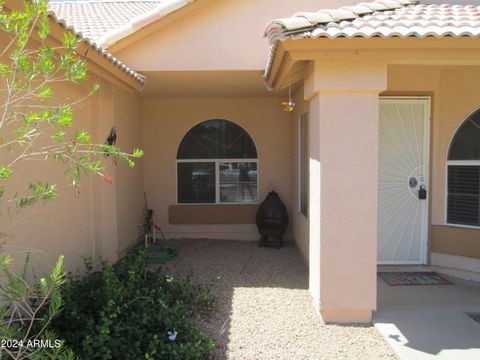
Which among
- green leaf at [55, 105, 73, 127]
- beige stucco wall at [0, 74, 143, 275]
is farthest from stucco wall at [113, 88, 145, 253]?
green leaf at [55, 105, 73, 127]

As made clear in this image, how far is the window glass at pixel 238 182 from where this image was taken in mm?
9734

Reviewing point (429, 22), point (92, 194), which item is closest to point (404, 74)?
point (429, 22)

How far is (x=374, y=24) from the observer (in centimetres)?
455

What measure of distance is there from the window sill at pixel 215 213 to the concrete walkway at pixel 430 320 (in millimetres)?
3928

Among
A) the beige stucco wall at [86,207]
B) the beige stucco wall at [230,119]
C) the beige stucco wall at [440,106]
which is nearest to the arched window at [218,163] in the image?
the beige stucco wall at [230,119]

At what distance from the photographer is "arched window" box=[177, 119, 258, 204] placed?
971 centimetres

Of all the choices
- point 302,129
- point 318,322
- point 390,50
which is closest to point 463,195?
point 302,129

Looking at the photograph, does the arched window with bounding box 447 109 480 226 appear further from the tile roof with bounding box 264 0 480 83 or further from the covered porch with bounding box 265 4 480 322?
the tile roof with bounding box 264 0 480 83

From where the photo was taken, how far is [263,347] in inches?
170

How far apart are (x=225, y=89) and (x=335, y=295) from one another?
5196 mm

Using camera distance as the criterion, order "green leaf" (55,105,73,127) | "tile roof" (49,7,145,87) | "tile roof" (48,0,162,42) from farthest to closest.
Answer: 1. "tile roof" (48,0,162,42)
2. "tile roof" (49,7,145,87)
3. "green leaf" (55,105,73,127)

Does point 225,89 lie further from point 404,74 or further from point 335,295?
point 335,295

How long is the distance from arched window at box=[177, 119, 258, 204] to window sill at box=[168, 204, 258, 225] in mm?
177

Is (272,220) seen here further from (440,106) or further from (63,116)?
(63,116)
